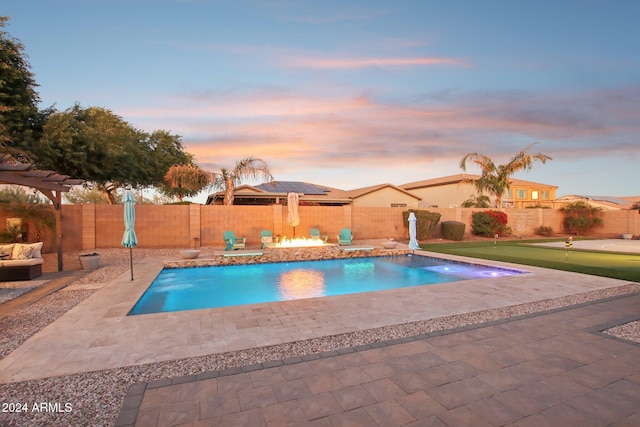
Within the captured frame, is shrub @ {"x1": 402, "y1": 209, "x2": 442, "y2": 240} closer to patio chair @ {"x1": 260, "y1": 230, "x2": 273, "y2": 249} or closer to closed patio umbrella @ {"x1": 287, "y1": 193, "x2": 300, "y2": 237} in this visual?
closed patio umbrella @ {"x1": 287, "y1": 193, "x2": 300, "y2": 237}

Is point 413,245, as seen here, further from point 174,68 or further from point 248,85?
point 174,68

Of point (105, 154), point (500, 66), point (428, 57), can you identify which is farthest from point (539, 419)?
point (105, 154)

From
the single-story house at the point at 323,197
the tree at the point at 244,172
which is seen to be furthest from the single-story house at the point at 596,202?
the tree at the point at 244,172

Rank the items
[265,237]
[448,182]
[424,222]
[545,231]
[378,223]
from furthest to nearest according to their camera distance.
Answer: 1. [448,182]
2. [545,231]
3. [378,223]
4. [424,222]
5. [265,237]

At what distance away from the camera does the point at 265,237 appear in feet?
49.0

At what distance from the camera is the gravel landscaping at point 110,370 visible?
275 centimetres

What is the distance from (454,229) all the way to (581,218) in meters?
11.8

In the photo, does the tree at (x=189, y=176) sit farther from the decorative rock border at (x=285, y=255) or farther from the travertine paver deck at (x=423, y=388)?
the travertine paver deck at (x=423, y=388)

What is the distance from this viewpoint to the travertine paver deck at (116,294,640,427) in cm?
261

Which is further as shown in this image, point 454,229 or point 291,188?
point 291,188

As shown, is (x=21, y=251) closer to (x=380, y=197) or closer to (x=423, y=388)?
(x=423, y=388)

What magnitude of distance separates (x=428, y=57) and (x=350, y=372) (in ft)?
41.4

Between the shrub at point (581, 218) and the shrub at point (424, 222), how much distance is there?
41.6 feet

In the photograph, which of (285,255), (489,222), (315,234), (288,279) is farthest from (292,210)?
(489,222)
